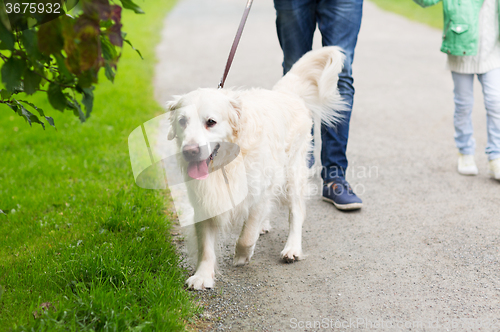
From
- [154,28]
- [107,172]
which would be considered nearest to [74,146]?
[107,172]

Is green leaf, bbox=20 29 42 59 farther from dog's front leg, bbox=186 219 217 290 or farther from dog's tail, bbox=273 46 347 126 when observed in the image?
dog's tail, bbox=273 46 347 126

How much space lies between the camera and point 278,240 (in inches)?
137

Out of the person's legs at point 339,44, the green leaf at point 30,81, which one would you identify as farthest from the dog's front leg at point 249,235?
the green leaf at point 30,81

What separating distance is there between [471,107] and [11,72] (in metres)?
4.16

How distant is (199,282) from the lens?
8.90 feet

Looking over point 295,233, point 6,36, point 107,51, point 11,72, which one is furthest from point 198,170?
point 6,36

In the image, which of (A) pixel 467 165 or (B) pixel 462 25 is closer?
(B) pixel 462 25

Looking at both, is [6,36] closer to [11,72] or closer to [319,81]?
[11,72]

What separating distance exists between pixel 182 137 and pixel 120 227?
3.34ft

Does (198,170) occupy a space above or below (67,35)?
below

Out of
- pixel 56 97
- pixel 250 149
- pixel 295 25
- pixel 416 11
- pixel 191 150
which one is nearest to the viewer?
pixel 56 97

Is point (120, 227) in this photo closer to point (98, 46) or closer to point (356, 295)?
point (356, 295)

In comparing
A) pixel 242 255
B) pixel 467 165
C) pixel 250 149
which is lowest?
pixel 467 165

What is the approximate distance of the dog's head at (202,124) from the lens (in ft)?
8.24
